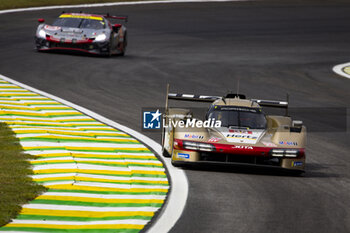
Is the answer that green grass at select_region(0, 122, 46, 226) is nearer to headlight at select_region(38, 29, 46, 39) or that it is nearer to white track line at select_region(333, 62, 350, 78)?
headlight at select_region(38, 29, 46, 39)

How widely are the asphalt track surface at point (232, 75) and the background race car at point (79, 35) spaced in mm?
449

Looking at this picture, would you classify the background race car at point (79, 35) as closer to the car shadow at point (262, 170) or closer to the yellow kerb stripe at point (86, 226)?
the car shadow at point (262, 170)

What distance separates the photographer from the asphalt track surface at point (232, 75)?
9.98m

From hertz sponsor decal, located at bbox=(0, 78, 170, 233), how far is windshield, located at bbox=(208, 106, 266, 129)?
1.33m

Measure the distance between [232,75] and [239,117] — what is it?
39.6 feet

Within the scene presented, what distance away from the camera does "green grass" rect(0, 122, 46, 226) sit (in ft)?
30.4

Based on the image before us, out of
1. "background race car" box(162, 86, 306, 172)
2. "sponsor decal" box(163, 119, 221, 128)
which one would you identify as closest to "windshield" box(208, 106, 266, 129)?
"background race car" box(162, 86, 306, 172)

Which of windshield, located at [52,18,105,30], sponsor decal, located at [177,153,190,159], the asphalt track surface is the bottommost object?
the asphalt track surface

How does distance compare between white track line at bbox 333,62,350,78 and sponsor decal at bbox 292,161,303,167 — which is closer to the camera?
sponsor decal at bbox 292,161,303,167

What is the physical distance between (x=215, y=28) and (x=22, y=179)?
28.5 meters

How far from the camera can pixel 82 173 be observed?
11523mm

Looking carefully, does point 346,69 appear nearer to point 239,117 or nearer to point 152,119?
point 152,119

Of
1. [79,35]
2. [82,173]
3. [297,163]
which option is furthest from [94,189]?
[79,35]

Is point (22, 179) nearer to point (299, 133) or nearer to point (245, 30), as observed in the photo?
point (299, 133)
